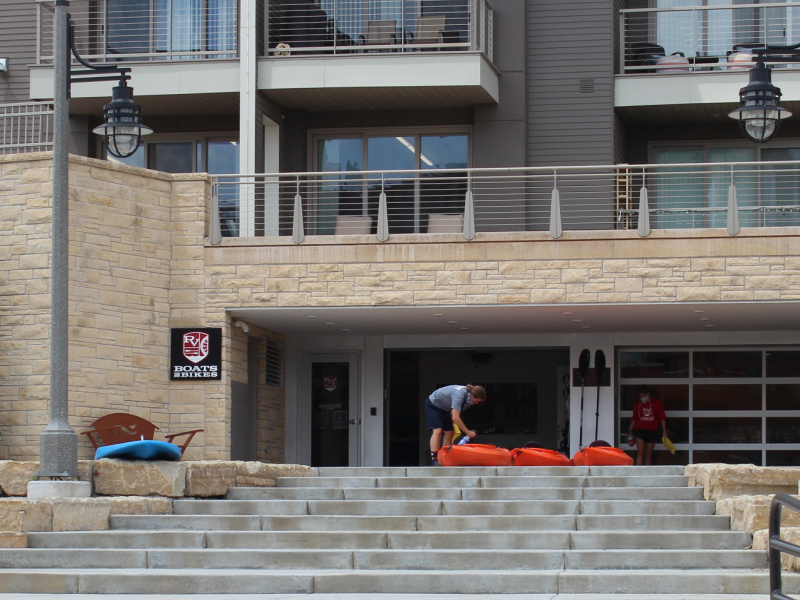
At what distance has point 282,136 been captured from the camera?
20938 millimetres

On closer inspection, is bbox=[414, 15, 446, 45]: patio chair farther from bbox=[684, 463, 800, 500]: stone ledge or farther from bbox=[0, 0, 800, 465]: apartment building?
bbox=[684, 463, 800, 500]: stone ledge

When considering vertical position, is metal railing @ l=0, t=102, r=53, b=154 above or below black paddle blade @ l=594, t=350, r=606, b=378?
above

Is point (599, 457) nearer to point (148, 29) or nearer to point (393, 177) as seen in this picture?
point (393, 177)

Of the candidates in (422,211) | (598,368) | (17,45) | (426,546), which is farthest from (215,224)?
(426,546)

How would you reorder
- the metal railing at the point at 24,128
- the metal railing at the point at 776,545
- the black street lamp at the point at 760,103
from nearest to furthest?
the metal railing at the point at 776,545 < the black street lamp at the point at 760,103 < the metal railing at the point at 24,128

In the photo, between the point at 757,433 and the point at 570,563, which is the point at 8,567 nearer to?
the point at 570,563

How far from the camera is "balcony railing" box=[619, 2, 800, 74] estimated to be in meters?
20.7

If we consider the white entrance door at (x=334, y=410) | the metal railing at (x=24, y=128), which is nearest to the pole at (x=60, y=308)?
the metal railing at (x=24, y=128)

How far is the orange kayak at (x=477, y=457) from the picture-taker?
48.2 ft

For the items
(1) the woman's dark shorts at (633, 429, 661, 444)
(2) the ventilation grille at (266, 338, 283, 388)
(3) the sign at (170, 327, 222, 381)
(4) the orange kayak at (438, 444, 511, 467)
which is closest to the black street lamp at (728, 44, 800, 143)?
(4) the orange kayak at (438, 444, 511, 467)

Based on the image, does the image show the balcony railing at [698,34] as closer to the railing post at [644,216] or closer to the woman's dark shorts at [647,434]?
the railing post at [644,216]

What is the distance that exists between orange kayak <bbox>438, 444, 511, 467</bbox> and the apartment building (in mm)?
3191

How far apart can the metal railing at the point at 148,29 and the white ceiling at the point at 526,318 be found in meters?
5.04

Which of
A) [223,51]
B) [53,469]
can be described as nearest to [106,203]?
[223,51]
